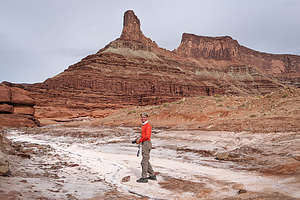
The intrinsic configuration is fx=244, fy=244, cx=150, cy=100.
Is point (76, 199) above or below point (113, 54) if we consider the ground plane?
below

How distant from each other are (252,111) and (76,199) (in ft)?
51.9

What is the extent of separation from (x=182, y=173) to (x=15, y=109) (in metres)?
29.4

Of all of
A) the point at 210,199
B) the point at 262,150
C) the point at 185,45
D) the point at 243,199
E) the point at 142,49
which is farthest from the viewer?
the point at 185,45

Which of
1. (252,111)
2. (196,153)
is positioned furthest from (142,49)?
(196,153)

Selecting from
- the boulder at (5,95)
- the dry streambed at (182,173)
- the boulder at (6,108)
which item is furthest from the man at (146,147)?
the boulder at (5,95)

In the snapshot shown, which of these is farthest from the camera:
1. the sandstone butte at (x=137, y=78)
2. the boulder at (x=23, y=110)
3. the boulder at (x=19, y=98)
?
the sandstone butte at (x=137, y=78)

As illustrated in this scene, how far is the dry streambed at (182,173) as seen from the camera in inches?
185

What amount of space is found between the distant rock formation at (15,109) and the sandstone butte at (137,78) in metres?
14.4

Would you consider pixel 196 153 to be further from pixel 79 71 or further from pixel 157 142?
pixel 79 71

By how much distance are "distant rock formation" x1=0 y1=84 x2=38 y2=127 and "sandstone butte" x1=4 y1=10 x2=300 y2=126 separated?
14423mm

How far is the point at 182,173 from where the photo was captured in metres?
6.80

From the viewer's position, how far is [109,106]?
59.2 meters

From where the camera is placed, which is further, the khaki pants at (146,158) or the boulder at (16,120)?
the boulder at (16,120)

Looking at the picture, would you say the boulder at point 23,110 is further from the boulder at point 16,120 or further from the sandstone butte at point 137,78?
the sandstone butte at point 137,78
